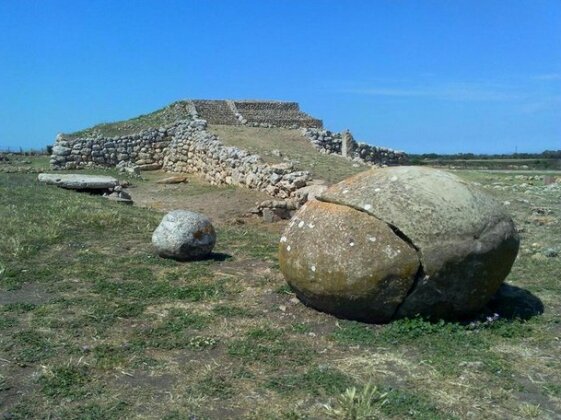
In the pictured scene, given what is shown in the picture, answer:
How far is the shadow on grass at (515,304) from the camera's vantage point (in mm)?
6496

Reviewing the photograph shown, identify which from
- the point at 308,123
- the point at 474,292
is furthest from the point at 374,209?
the point at 308,123

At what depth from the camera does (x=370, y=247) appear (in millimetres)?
5914

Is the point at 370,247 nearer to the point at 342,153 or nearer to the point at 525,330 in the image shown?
the point at 525,330

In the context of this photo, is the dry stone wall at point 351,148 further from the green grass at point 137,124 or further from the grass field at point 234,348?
the grass field at point 234,348

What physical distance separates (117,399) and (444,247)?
3312 mm

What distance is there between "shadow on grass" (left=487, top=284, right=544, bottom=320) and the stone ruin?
11.8 meters

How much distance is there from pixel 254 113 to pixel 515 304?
26.7 meters

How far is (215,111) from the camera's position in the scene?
31.0m

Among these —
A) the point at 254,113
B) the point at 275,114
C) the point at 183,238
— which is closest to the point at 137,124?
the point at 254,113

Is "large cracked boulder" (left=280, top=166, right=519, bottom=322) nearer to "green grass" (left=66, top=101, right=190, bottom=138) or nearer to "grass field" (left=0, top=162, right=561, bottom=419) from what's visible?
"grass field" (left=0, top=162, right=561, bottom=419)

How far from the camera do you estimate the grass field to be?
4.50m

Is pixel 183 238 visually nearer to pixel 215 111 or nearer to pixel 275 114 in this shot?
pixel 215 111

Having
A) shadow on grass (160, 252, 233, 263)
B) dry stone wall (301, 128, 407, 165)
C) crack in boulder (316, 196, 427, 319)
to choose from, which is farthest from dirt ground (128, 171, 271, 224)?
crack in boulder (316, 196, 427, 319)

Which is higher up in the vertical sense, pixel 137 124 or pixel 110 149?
pixel 137 124
